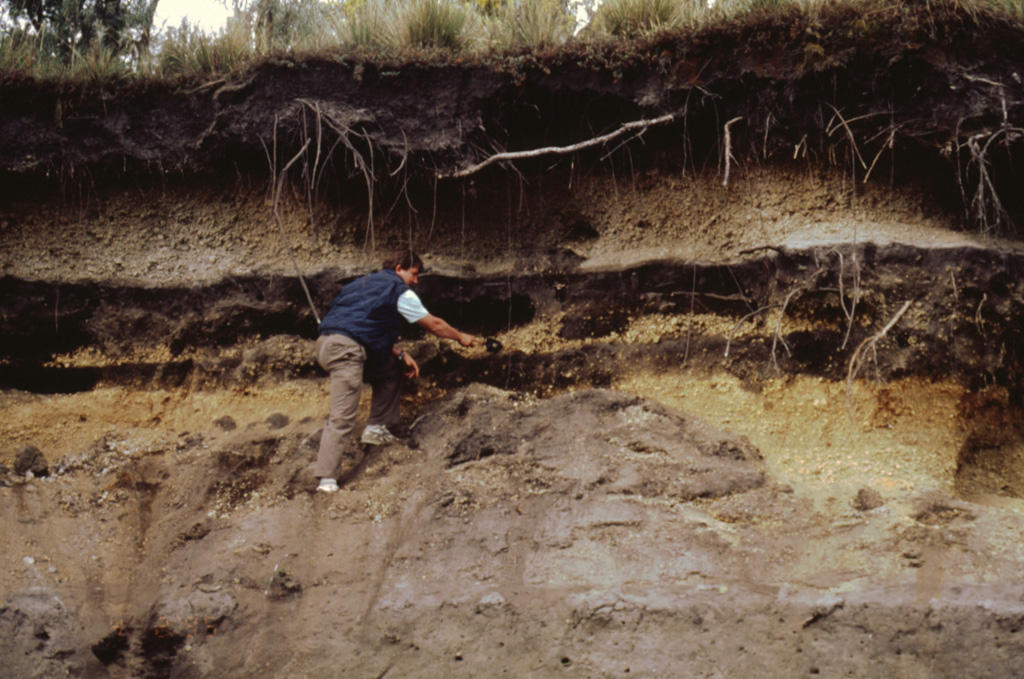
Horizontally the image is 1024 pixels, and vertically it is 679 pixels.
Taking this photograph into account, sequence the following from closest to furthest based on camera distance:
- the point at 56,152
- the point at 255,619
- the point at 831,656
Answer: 1. the point at 831,656
2. the point at 255,619
3. the point at 56,152

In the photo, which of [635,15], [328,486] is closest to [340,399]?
[328,486]

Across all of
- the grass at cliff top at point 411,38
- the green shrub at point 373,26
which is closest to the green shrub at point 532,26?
the grass at cliff top at point 411,38

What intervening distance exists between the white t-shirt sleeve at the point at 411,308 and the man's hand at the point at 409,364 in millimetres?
390

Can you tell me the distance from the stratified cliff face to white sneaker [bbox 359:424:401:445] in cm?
18

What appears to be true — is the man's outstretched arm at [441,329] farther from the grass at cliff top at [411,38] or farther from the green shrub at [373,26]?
the green shrub at [373,26]

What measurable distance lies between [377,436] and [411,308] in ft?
3.22

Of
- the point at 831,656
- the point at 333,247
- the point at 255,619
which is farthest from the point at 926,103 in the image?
the point at 255,619

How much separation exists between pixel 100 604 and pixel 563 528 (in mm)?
2805

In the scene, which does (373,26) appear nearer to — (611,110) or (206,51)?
(206,51)

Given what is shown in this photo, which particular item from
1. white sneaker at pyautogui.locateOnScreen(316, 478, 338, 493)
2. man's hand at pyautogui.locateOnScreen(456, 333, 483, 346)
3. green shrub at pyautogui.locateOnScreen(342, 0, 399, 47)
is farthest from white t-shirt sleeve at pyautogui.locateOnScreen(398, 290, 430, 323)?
green shrub at pyautogui.locateOnScreen(342, 0, 399, 47)

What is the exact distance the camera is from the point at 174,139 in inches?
233

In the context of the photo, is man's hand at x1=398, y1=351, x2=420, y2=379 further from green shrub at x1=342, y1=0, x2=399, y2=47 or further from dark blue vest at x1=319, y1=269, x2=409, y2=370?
green shrub at x1=342, y1=0, x2=399, y2=47

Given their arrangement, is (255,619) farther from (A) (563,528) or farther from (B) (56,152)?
(B) (56,152)

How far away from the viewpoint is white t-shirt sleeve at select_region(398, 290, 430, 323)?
17.2 feet
